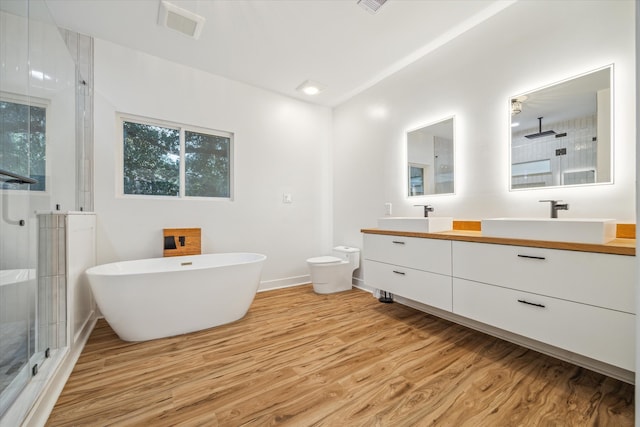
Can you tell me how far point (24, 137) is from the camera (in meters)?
1.38

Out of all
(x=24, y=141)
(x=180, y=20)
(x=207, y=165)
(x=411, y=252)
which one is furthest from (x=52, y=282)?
(x=411, y=252)

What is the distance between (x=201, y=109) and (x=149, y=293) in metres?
2.00

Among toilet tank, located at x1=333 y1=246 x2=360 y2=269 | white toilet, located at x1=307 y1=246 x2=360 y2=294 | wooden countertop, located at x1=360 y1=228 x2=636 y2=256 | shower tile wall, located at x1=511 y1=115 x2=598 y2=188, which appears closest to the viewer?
wooden countertop, located at x1=360 y1=228 x2=636 y2=256

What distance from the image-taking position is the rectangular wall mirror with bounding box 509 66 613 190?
1.57 m

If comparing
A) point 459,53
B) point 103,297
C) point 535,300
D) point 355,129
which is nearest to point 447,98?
point 459,53

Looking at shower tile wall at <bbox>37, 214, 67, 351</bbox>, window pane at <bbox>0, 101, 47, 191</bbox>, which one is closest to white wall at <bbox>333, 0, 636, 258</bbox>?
shower tile wall at <bbox>37, 214, 67, 351</bbox>

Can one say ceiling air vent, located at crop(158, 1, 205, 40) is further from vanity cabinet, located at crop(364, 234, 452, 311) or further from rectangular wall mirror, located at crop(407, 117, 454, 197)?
vanity cabinet, located at crop(364, 234, 452, 311)

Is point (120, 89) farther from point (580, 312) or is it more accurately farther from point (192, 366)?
point (580, 312)

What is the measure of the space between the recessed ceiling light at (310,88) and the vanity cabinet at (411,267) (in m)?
1.92

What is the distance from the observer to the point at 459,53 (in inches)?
90.0

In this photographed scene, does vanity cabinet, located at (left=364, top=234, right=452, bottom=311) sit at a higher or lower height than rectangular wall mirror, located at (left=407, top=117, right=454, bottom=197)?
lower

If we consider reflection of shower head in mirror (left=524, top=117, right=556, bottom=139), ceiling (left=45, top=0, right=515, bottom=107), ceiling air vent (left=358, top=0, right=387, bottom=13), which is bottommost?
reflection of shower head in mirror (left=524, top=117, right=556, bottom=139)

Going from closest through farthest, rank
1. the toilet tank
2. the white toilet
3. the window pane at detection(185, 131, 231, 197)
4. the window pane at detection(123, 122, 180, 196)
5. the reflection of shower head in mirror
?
the reflection of shower head in mirror, the window pane at detection(123, 122, 180, 196), the window pane at detection(185, 131, 231, 197), the white toilet, the toilet tank

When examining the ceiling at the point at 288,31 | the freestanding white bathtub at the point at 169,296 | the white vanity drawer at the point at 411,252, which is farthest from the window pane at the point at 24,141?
the white vanity drawer at the point at 411,252
